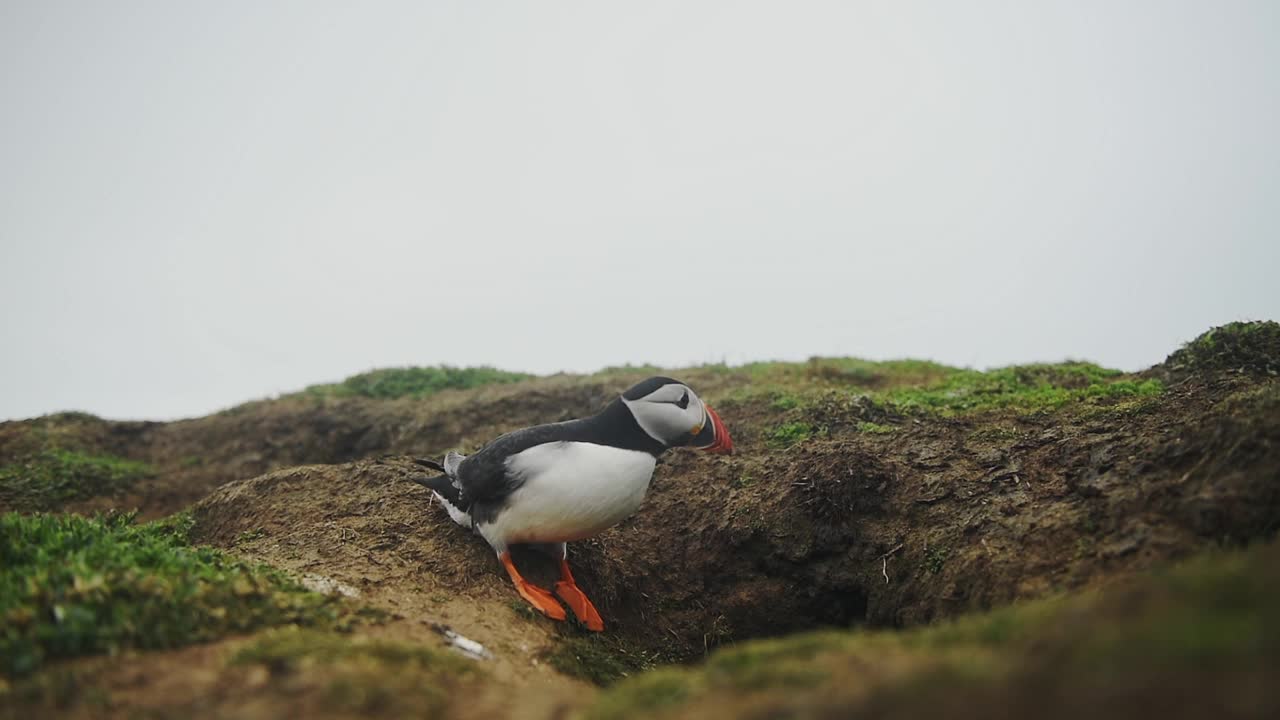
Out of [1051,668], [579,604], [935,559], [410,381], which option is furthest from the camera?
[410,381]

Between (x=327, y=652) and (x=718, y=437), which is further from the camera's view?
(x=718, y=437)

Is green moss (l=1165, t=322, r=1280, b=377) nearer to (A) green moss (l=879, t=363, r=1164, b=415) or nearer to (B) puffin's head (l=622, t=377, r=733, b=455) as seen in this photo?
(A) green moss (l=879, t=363, r=1164, b=415)

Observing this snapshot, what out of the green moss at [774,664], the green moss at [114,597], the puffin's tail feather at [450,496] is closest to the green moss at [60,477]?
the green moss at [114,597]

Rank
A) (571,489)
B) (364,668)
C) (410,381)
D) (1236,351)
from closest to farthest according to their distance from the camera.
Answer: (364,668) < (571,489) < (1236,351) < (410,381)

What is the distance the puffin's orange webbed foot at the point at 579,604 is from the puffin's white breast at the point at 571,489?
A: 18.0 inches

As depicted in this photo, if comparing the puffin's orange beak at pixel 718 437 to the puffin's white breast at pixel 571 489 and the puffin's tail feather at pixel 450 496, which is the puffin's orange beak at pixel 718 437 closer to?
the puffin's white breast at pixel 571 489

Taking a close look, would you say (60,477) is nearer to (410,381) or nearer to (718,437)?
(410,381)

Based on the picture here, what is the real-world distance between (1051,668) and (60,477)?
11.0 m

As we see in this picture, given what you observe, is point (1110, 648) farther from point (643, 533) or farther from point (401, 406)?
point (401, 406)

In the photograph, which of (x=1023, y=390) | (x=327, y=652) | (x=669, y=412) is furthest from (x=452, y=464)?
(x=1023, y=390)

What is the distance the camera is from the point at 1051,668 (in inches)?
82.0

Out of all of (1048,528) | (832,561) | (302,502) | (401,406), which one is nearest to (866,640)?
(1048,528)

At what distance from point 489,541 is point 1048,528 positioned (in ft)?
11.6

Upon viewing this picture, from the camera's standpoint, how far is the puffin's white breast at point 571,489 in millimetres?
5133
